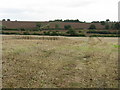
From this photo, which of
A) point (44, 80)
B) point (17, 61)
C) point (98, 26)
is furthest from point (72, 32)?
point (44, 80)

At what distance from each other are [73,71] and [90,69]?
3.08ft

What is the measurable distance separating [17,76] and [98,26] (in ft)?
186

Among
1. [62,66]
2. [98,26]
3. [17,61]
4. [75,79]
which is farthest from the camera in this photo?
[98,26]

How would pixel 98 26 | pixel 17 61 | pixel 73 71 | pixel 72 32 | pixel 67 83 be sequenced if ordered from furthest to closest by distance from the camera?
pixel 98 26, pixel 72 32, pixel 17 61, pixel 73 71, pixel 67 83

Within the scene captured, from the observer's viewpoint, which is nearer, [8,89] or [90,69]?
[8,89]

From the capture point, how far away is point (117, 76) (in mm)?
7641

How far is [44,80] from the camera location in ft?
22.7

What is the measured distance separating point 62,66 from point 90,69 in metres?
1.38

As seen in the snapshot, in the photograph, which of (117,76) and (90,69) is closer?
(117,76)

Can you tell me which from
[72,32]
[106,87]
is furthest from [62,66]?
[72,32]

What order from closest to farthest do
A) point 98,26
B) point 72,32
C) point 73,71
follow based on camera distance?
point 73,71 → point 72,32 → point 98,26

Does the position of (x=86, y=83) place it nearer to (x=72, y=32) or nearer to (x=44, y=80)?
(x=44, y=80)

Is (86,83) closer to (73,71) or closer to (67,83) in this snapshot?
(67,83)

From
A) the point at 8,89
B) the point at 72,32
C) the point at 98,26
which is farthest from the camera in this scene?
the point at 98,26
